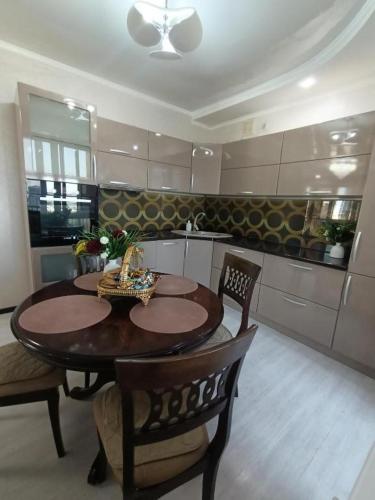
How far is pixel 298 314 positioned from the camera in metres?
2.30

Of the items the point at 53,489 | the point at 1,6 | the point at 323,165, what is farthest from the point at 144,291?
the point at 1,6

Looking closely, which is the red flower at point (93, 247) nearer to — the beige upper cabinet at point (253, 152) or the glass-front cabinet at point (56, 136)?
the glass-front cabinet at point (56, 136)

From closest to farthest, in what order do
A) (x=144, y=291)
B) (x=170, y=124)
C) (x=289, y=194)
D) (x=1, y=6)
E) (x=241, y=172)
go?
(x=144, y=291) < (x=1, y=6) < (x=289, y=194) < (x=241, y=172) < (x=170, y=124)

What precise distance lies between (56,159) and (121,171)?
670mm

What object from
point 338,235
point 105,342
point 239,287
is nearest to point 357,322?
point 338,235

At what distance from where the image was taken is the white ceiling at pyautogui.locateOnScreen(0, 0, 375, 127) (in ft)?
5.15

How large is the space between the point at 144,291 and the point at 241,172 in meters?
2.36

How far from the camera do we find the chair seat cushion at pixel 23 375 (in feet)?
3.38

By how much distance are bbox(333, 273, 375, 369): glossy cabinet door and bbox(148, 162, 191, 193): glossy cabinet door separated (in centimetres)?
221

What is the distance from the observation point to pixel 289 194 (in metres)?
2.52

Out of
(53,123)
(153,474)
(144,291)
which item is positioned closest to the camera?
(153,474)

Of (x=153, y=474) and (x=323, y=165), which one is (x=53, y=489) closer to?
(x=153, y=474)

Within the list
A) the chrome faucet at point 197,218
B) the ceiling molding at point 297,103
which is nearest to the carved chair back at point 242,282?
the chrome faucet at point 197,218

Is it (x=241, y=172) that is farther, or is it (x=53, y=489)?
(x=241, y=172)
